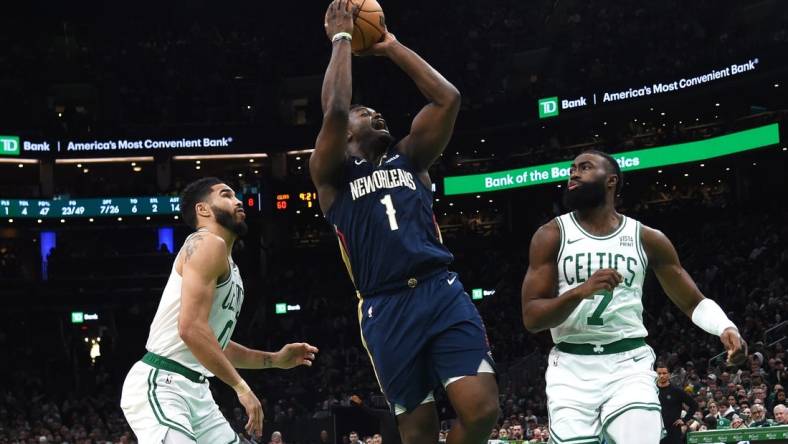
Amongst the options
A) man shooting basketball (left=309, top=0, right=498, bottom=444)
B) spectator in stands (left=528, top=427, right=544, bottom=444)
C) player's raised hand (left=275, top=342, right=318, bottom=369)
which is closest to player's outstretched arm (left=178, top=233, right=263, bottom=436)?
player's raised hand (left=275, top=342, right=318, bottom=369)

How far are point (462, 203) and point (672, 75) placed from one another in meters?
11.0

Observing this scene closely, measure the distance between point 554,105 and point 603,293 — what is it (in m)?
31.0

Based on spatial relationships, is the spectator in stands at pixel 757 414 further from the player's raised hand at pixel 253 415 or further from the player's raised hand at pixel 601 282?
the player's raised hand at pixel 253 415

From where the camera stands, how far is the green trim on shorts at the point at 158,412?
20.7 ft

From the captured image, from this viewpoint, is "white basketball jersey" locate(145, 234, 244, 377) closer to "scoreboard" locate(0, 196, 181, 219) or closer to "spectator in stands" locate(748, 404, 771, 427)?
"spectator in stands" locate(748, 404, 771, 427)

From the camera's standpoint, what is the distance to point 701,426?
1697 cm

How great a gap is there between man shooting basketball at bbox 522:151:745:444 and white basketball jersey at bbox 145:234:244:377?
6.24 ft

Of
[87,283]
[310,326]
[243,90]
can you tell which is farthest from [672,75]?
[87,283]

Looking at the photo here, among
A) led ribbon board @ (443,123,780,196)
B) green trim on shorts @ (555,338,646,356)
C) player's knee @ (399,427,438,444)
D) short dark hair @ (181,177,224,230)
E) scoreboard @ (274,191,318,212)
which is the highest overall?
scoreboard @ (274,191,318,212)

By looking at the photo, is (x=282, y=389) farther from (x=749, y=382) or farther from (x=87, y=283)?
(x=749, y=382)

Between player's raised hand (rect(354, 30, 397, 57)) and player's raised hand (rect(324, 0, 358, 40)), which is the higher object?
player's raised hand (rect(324, 0, 358, 40))

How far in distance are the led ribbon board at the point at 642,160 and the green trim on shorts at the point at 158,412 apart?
2648 centimetres

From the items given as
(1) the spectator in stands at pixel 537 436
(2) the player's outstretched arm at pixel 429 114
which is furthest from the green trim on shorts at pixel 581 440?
(1) the spectator in stands at pixel 537 436

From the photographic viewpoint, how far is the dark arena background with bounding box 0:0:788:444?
104 ft
